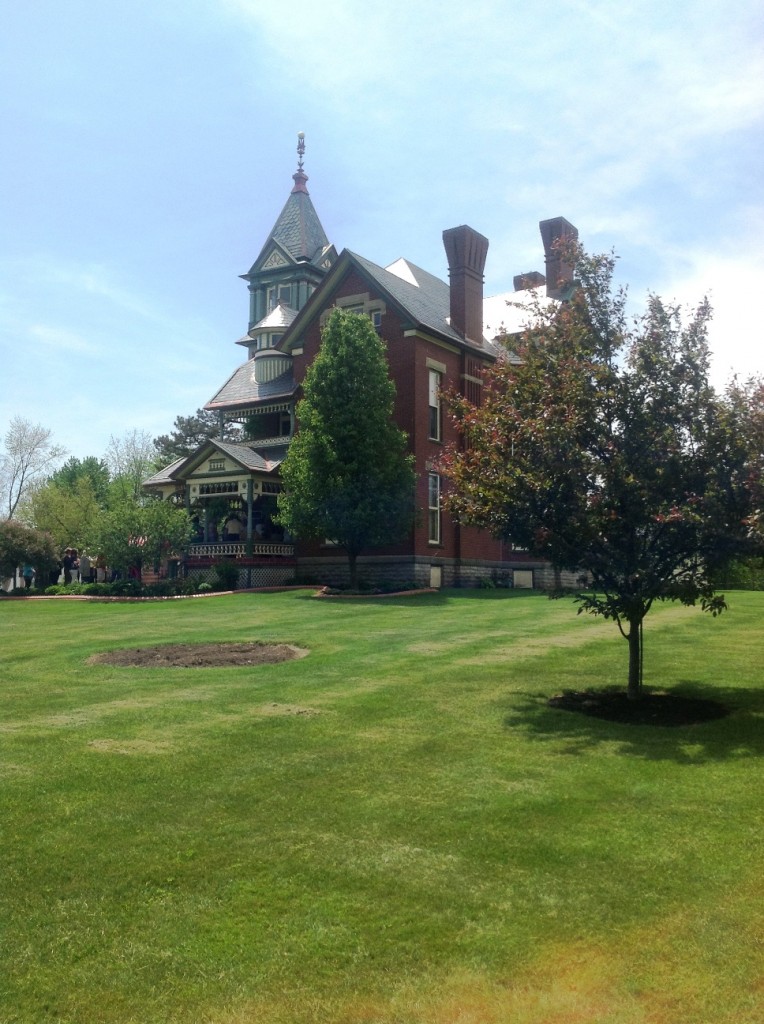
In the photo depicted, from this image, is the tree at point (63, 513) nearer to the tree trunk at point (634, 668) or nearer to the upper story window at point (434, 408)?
the upper story window at point (434, 408)

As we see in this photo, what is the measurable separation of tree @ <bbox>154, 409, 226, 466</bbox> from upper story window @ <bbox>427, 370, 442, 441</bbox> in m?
43.9

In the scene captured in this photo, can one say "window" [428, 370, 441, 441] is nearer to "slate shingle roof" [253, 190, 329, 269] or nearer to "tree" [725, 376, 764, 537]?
"tree" [725, 376, 764, 537]

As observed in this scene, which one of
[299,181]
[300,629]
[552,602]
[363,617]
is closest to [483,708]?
[300,629]

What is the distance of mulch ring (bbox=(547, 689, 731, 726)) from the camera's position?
9.90 m

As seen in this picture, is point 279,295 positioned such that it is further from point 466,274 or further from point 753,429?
point 753,429

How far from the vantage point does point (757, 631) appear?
53.0 feet

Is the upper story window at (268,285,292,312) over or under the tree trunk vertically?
over

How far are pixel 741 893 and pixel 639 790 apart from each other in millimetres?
1740

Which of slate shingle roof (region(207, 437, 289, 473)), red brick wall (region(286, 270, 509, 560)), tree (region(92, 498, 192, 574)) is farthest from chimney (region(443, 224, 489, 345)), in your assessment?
tree (region(92, 498, 192, 574))

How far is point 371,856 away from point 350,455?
72.7ft

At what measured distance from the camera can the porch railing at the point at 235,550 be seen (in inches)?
1276

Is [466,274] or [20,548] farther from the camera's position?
[466,274]

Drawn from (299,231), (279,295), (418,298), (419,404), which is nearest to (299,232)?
(299,231)

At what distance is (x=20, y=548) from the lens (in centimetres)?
3319
